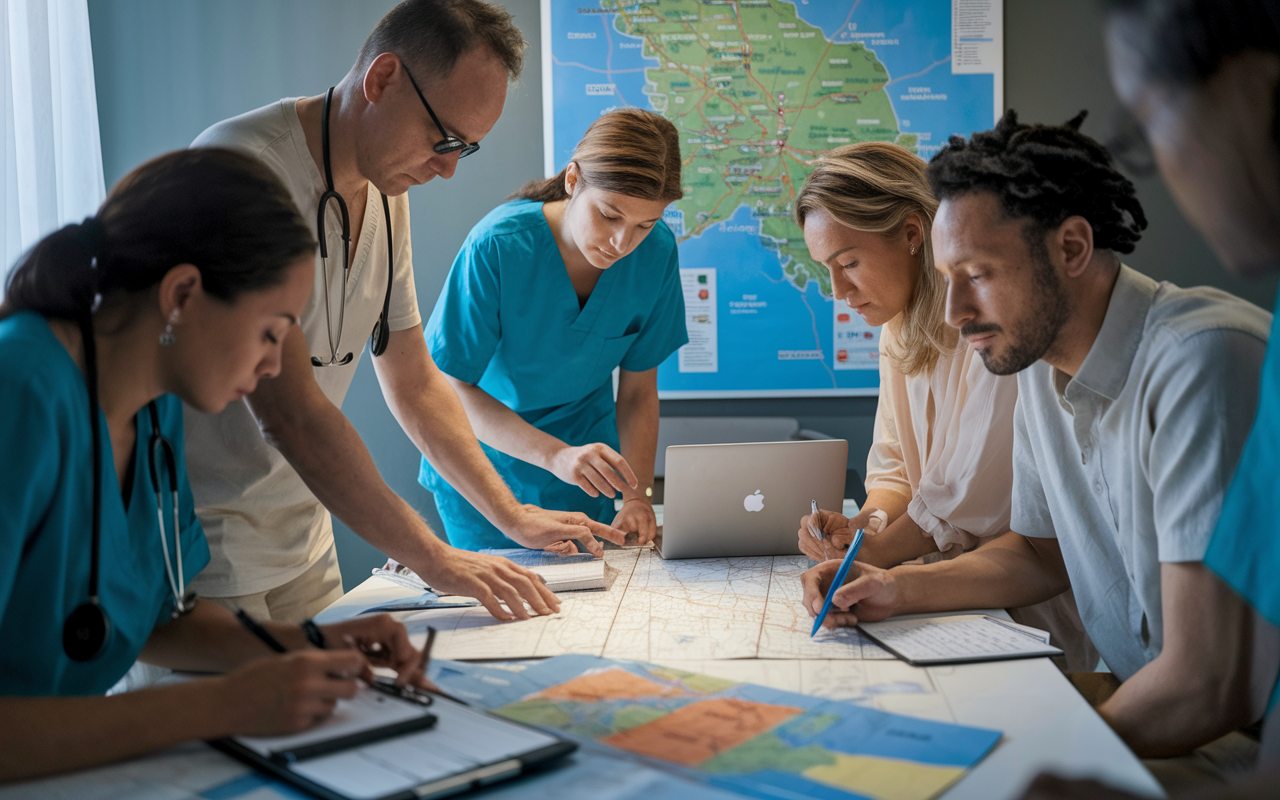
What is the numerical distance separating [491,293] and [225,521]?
86cm

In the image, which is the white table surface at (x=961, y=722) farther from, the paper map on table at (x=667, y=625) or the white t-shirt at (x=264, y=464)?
the white t-shirt at (x=264, y=464)

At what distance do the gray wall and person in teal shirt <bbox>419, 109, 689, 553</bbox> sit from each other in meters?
0.90

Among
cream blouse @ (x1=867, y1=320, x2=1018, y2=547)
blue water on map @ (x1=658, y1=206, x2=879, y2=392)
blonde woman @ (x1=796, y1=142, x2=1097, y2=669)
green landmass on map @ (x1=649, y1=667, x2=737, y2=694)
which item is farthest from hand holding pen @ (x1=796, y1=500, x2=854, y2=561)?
blue water on map @ (x1=658, y1=206, x2=879, y2=392)

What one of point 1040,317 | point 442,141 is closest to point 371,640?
point 442,141

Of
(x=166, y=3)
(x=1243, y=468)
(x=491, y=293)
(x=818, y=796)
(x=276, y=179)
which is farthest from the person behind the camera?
(x=166, y=3)

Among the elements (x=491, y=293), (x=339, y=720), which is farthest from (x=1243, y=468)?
(x=491, y=293)

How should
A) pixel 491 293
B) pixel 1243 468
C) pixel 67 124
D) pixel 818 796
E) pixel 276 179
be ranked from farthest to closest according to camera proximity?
pixel 67 124 → pixel 491 293 → pixel 276 179 → pixel 1243 468 → pixel 818 796

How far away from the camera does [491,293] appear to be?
2.03 metres

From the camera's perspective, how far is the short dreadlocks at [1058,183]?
116 centimetres

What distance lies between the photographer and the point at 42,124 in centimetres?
230

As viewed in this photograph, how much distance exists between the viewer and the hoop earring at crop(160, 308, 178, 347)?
35.6 inches

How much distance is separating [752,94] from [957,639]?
2.25 metres

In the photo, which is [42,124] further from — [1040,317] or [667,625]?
[1040,317]

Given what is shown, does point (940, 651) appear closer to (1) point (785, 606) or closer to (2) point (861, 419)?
(1) point (785, 606)
